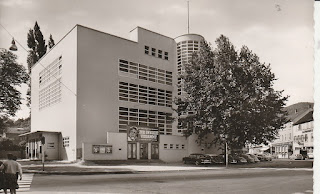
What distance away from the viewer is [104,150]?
33.2m

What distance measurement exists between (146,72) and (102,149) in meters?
11.7

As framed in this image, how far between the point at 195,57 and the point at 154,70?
528cm

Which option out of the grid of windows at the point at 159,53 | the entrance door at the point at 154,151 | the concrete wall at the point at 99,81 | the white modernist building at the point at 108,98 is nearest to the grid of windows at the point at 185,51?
the white modernist building at the point at 108,98

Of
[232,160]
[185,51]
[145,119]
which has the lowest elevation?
[232,160]

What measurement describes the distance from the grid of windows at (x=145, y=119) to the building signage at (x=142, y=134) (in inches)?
44.9

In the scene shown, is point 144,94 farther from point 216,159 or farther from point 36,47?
point 36,47

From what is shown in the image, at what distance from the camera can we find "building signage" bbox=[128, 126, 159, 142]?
36344 millimetres

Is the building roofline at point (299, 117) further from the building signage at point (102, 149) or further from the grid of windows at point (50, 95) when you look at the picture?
the grid of windows at point (50, 95)

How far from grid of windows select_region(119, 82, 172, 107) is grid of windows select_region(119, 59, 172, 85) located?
1169mm

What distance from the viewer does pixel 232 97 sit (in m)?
35.6

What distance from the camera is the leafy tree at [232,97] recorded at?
3528 centimetres

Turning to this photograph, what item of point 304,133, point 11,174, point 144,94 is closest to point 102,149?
point 144,94

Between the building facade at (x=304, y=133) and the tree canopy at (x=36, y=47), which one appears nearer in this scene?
the tree canopy at (x=36, y=47)

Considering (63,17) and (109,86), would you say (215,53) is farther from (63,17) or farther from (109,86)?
(63,17)
